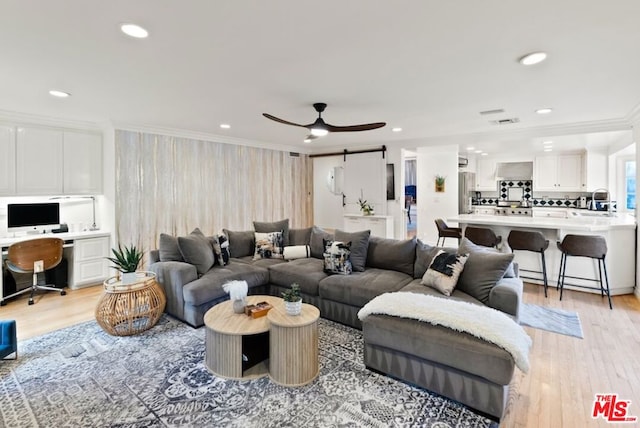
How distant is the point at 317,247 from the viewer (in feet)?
14.9

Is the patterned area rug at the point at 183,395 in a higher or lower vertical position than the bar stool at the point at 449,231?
lower

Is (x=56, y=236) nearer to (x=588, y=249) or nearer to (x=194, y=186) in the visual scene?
(x=194, y=186)

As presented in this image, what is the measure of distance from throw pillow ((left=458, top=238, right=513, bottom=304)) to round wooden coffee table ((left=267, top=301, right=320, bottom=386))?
4.97 feet

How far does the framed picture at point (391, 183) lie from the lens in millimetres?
6894

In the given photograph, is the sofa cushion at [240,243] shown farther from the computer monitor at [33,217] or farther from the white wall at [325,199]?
the white wall at [325,199]

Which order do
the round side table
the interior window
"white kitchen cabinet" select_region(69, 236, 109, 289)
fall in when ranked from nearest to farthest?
the round side table → "white kitchen cabinet" select_region(69, 236, 109, 289) → the interior window

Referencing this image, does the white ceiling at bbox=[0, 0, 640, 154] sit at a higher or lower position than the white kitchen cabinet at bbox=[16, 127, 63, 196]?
higher

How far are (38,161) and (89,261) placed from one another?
1541mm

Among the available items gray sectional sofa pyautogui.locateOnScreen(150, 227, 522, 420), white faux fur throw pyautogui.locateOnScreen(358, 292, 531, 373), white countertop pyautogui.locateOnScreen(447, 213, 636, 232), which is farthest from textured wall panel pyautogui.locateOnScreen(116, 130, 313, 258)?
white faux fur throw pyautogui.locateOnScreen(358, 292, 531, 373)

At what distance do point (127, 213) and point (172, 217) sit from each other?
2.28 feet

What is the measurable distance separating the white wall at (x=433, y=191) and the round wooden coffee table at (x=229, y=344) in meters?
6.56

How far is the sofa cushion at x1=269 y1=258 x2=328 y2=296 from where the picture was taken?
3663mm

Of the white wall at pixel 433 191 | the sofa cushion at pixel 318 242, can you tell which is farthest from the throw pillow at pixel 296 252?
the white wall at pixel 433 191

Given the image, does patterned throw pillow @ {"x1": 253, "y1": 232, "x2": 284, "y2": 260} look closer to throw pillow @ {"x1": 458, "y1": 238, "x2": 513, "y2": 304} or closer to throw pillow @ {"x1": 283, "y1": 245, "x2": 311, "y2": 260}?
throw pillow @ {"x1": 283, "y1": 245, "x2": 311, "y2": 260}
